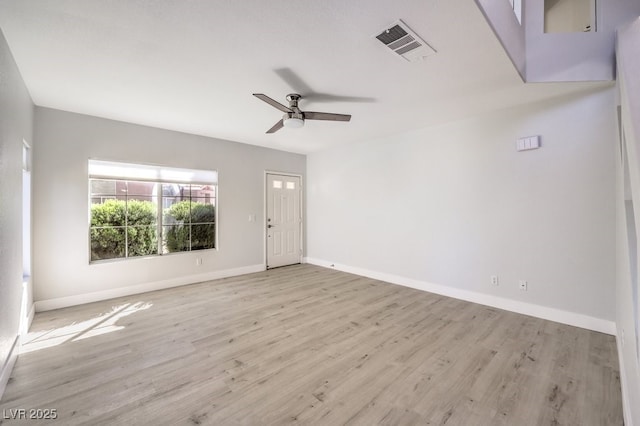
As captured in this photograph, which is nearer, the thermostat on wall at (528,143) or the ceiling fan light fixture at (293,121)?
the ceiling fan light fixture at (293,121)

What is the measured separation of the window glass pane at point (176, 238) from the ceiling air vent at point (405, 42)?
4257 millimetres

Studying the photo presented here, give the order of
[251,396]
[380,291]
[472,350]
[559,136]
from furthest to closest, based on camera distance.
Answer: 1. [380,291]
2. [559,136]
3. [472,350]
4. [251,396]

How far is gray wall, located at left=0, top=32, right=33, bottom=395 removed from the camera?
6.53ft

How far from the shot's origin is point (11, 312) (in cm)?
226

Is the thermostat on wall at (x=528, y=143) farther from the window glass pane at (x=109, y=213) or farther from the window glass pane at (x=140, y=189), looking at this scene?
the window glass pane at (x=109, y=213)

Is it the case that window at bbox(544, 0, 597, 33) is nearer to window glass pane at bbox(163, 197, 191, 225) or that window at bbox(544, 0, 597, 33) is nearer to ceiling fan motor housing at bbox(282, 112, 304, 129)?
ceiling fan motor housing at bbox(282, 112, 304, 129)

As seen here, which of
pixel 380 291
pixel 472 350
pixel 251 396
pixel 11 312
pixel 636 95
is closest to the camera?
pixel 636 95

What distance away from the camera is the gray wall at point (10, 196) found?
78.3 inches

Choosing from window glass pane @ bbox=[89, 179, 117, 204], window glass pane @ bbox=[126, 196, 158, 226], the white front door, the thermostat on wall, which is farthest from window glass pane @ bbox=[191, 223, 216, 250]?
the thermostat on wall

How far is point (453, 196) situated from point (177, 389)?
158 inches

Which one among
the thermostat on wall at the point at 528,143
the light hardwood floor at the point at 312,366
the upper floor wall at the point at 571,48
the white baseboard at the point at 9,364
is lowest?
the light hardwood floor at the point at 312,366

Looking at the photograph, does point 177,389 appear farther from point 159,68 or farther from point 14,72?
point 14,72

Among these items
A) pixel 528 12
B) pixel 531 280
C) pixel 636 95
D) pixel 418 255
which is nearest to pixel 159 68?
pixel 636 95

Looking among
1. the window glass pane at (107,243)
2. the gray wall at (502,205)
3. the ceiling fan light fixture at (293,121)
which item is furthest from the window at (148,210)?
the gray wall at (502,205)
